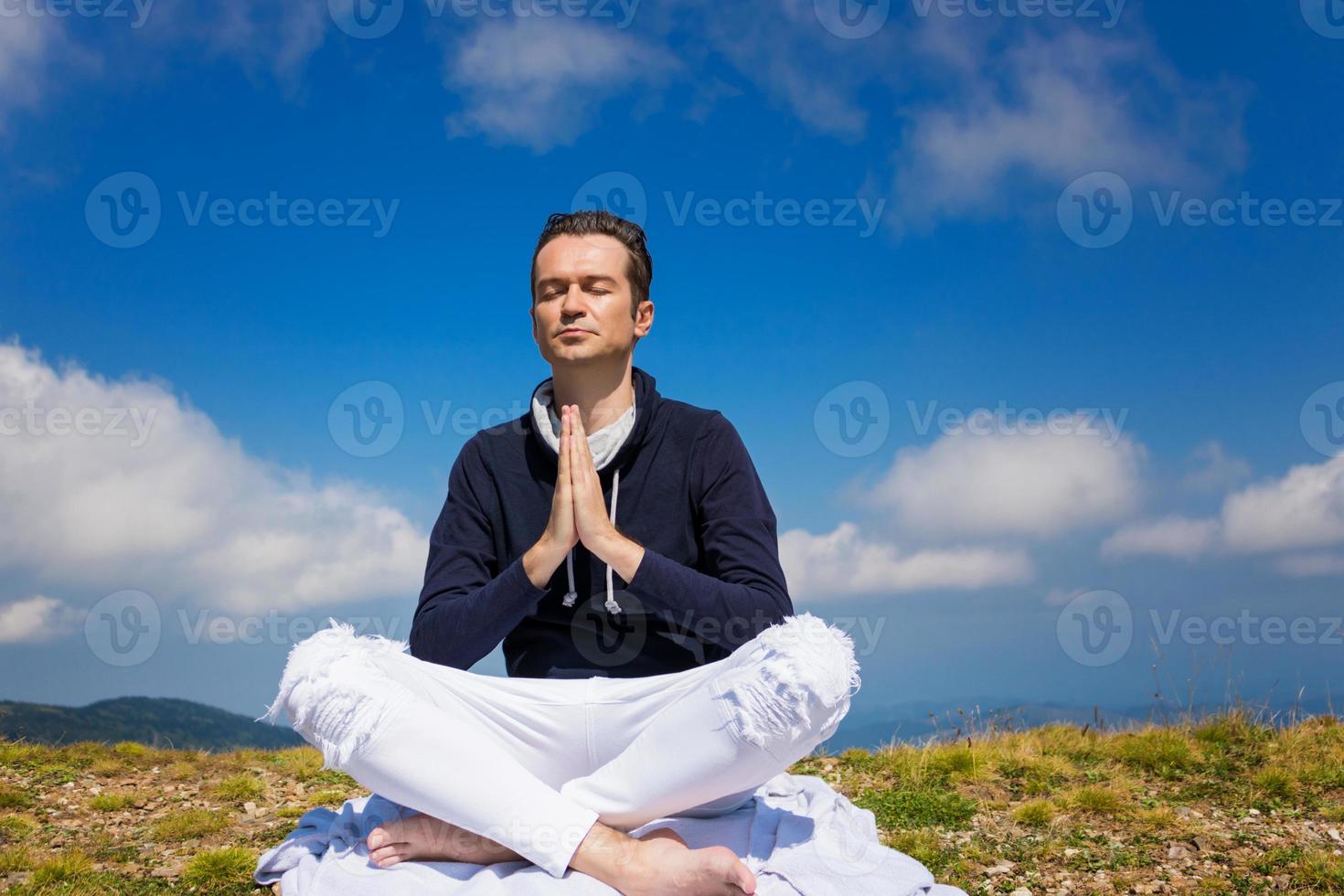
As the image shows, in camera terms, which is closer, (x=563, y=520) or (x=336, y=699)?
(x=336, y=699)

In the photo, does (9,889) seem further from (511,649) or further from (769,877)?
(769,877)

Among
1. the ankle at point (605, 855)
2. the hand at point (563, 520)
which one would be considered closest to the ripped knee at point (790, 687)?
the ankle at point (605, 855)

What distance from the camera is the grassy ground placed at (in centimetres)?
476

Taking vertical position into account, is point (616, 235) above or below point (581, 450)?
above

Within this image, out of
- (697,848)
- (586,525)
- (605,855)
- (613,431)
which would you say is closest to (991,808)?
(697,848)

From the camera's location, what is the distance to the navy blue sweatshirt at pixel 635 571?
157 inches

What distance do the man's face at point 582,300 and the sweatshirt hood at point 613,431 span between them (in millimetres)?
245

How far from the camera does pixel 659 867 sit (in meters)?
3.43

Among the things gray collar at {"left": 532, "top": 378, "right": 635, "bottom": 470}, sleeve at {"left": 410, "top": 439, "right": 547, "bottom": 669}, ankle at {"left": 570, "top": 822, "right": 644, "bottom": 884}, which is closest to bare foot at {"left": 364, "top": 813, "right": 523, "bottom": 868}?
ankle at {"left": 570, "top": 822, "right": 644, "bottom": 884}

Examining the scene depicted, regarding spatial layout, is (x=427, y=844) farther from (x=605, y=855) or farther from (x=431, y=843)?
(x=605, y=855)

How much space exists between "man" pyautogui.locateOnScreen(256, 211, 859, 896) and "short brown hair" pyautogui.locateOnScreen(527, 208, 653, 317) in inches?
0.6

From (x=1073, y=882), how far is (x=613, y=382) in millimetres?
3324

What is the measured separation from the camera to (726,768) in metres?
3.56

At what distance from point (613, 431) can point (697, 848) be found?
191cm
